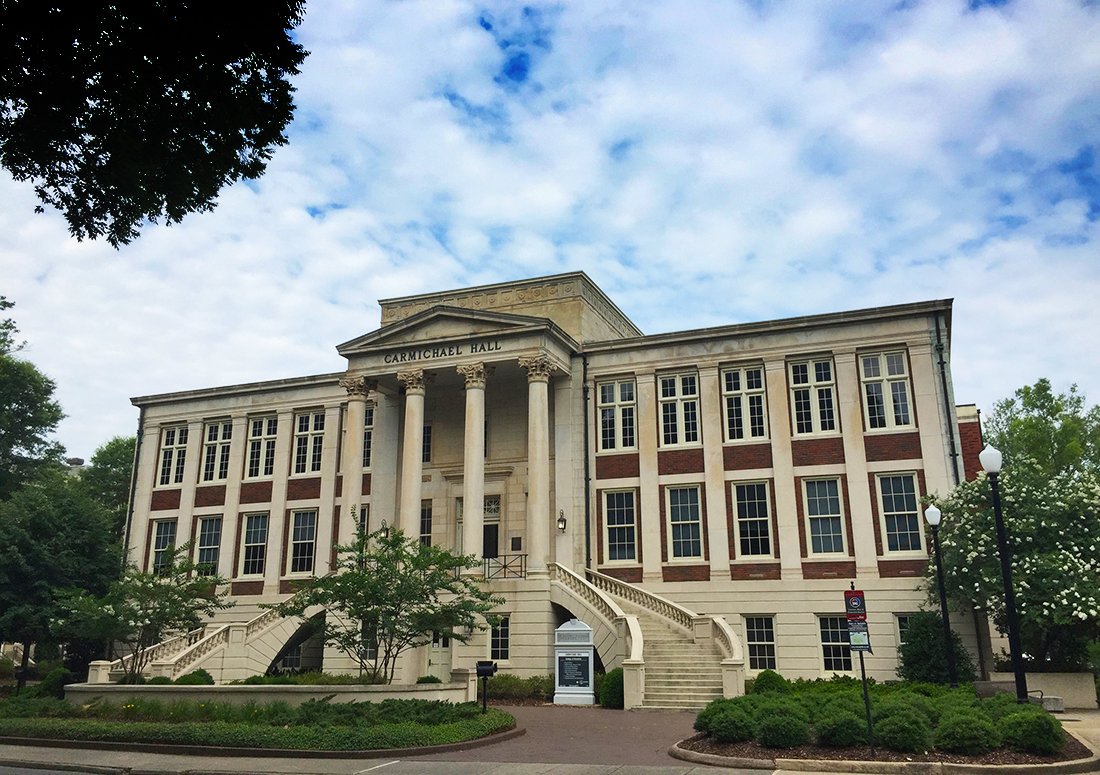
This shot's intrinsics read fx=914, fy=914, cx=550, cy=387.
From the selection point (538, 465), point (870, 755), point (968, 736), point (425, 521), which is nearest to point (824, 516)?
point (538, 465)

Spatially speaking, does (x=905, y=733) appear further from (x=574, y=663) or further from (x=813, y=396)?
(x=813, y=396)

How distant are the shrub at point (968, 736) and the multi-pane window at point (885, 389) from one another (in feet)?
57.5

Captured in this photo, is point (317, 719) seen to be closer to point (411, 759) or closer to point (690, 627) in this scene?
point (411, 759)

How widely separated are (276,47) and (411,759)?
1234 cm

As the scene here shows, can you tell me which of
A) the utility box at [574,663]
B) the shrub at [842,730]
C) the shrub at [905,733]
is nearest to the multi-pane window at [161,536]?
the utility box at [574,663]

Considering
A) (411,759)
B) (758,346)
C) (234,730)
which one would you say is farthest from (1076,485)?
(234,730)

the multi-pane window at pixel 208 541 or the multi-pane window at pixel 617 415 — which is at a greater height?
the multi-pane window at pixel 617 415

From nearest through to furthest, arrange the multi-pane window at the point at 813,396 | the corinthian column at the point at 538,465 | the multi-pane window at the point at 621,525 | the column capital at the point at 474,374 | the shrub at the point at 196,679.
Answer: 1. the shrub at the point at 196,679
2. the corinthian column at the point at 538,465
3. the multi-pane window at the point at 813,396
4. the multi-pane window at the point at 621,525
5. the column capital at the point at 474,374

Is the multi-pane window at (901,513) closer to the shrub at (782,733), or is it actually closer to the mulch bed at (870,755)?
the mulch bed at (870,755)

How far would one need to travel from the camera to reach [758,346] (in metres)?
33.1

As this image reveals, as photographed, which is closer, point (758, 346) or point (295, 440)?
point (758, 346)

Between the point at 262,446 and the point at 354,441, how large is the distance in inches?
316

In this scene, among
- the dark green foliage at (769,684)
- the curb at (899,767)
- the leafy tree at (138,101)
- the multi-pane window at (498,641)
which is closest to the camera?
the leafy tree at (138,101)

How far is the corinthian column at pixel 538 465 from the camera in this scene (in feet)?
103
